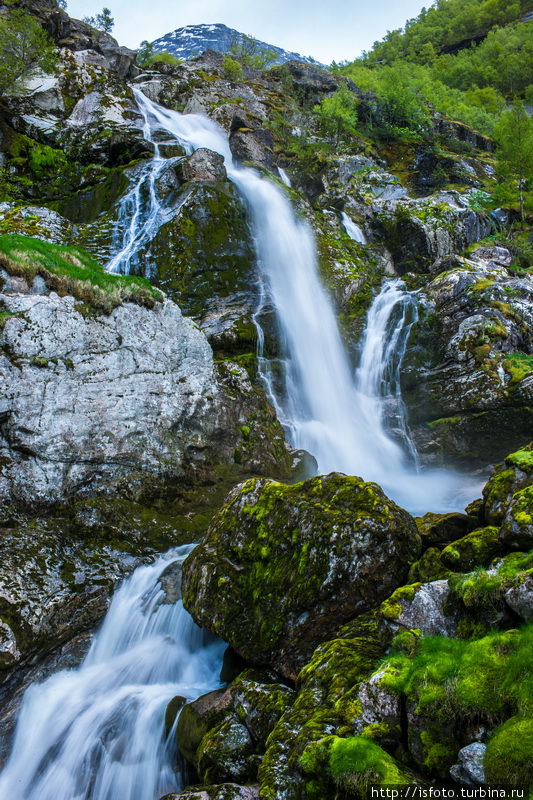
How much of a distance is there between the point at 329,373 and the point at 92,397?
9.39m

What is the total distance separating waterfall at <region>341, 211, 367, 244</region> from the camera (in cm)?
2367

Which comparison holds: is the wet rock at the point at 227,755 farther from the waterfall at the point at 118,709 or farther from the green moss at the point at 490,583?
the green moss at the point at 490,583

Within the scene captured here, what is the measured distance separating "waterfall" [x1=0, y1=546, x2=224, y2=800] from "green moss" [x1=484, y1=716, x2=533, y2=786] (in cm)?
424

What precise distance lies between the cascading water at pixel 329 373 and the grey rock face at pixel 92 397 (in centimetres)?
449

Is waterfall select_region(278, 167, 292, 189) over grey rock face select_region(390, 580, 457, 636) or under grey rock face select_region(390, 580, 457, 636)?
over

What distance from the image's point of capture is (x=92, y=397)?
9578mm

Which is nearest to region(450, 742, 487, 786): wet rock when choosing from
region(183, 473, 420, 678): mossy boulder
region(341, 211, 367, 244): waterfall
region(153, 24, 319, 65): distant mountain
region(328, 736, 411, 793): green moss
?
region(328, 736, 411, 793): green moss

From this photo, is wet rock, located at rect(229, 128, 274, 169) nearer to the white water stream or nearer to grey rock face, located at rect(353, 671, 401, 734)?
the white water stream

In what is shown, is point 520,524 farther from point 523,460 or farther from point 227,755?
point 227,755

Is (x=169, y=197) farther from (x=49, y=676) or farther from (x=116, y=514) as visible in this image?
(x=49, y=676)

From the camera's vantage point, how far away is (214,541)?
6.99m

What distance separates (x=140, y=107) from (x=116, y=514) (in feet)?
84.5

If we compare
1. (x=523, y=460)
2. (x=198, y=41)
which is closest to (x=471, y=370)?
(x=523, y=460)

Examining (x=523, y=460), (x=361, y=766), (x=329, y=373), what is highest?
(x=329, y=373)
